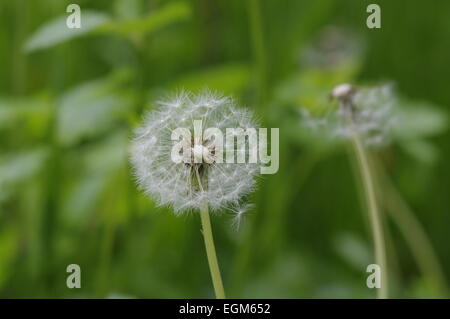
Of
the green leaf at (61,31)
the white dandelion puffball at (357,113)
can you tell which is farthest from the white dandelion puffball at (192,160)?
the green leaf at (61,31)

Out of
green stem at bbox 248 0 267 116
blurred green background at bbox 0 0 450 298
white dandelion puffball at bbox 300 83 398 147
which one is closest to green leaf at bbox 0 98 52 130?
blurred green background at bbox 0 0 450 298

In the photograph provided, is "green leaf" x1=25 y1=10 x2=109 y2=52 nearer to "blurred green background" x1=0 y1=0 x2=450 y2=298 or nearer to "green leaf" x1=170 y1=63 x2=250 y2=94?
"blurred green background" x1=0 y1=0 x2=450 y2=298

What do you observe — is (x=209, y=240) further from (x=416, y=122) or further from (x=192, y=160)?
(x=416, y=122)

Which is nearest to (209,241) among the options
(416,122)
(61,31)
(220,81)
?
(61,31)

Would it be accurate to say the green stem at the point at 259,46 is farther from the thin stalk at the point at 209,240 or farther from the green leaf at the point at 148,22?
the thin stalk at the point at 209,240

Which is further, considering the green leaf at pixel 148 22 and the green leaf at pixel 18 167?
the green leaf at pixel 18 167
